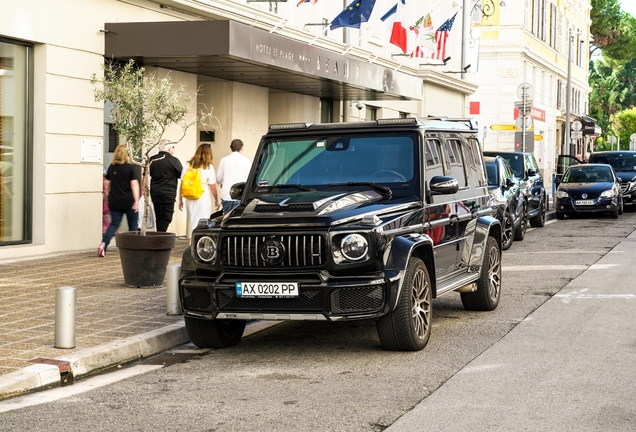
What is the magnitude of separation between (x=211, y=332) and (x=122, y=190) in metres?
6.95

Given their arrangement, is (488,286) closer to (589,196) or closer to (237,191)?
(237,191)

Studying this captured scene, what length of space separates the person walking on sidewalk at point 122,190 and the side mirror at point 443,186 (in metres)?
6.86

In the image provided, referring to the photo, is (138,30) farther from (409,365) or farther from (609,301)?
(409,365)

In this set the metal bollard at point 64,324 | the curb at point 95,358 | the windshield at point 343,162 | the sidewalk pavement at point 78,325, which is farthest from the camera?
the windshield at point 343,162

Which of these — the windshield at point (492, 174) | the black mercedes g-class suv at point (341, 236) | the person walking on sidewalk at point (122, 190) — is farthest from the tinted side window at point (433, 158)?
the windshield at point (492, 174)

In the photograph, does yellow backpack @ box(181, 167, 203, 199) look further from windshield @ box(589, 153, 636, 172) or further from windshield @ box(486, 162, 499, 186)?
windshield @ box(589, 153, 636, 172)

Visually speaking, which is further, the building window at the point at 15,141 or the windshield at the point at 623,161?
the windshield at the point at 623,161

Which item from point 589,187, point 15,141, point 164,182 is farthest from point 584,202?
point 15,141

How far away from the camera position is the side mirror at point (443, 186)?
29.4 feet

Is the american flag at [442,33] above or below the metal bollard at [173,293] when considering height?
above

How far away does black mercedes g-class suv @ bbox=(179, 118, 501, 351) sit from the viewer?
A: 26.1 ft

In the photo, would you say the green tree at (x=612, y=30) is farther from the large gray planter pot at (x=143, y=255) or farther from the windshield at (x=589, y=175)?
the large gray planter pot at (x=143, y=255)

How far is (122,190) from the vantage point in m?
15.2

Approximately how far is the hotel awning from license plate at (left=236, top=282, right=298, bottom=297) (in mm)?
9275
